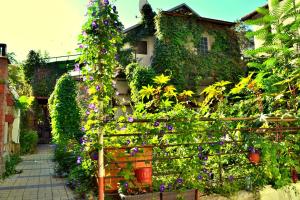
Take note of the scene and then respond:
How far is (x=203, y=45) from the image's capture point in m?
18.8

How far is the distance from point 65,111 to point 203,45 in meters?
11.5

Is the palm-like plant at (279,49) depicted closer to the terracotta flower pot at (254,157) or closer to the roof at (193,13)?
the terracotta flower pot at (254,157)

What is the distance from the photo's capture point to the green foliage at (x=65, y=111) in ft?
35.7

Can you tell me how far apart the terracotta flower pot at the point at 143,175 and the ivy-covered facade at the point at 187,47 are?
1288cm

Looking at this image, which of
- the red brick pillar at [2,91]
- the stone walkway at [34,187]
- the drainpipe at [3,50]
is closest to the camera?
the stone walkway at [34,187]

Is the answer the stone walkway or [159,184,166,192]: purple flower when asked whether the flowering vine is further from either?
the stone walkway

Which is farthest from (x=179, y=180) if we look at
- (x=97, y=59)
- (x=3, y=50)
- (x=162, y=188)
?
(x=3, y=50)

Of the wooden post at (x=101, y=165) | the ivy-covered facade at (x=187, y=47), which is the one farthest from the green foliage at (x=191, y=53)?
the wooden post at (x=101, y=165)

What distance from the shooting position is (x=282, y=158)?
454 cm

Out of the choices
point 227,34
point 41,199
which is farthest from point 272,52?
point 227,34

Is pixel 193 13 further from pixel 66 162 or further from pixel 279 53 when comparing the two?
pixel 66 162

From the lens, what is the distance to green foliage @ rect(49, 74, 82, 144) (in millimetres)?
10883

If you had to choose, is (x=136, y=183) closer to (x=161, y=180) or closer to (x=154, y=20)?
(x=161, y=180)

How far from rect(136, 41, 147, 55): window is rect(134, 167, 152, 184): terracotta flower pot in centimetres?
1540
